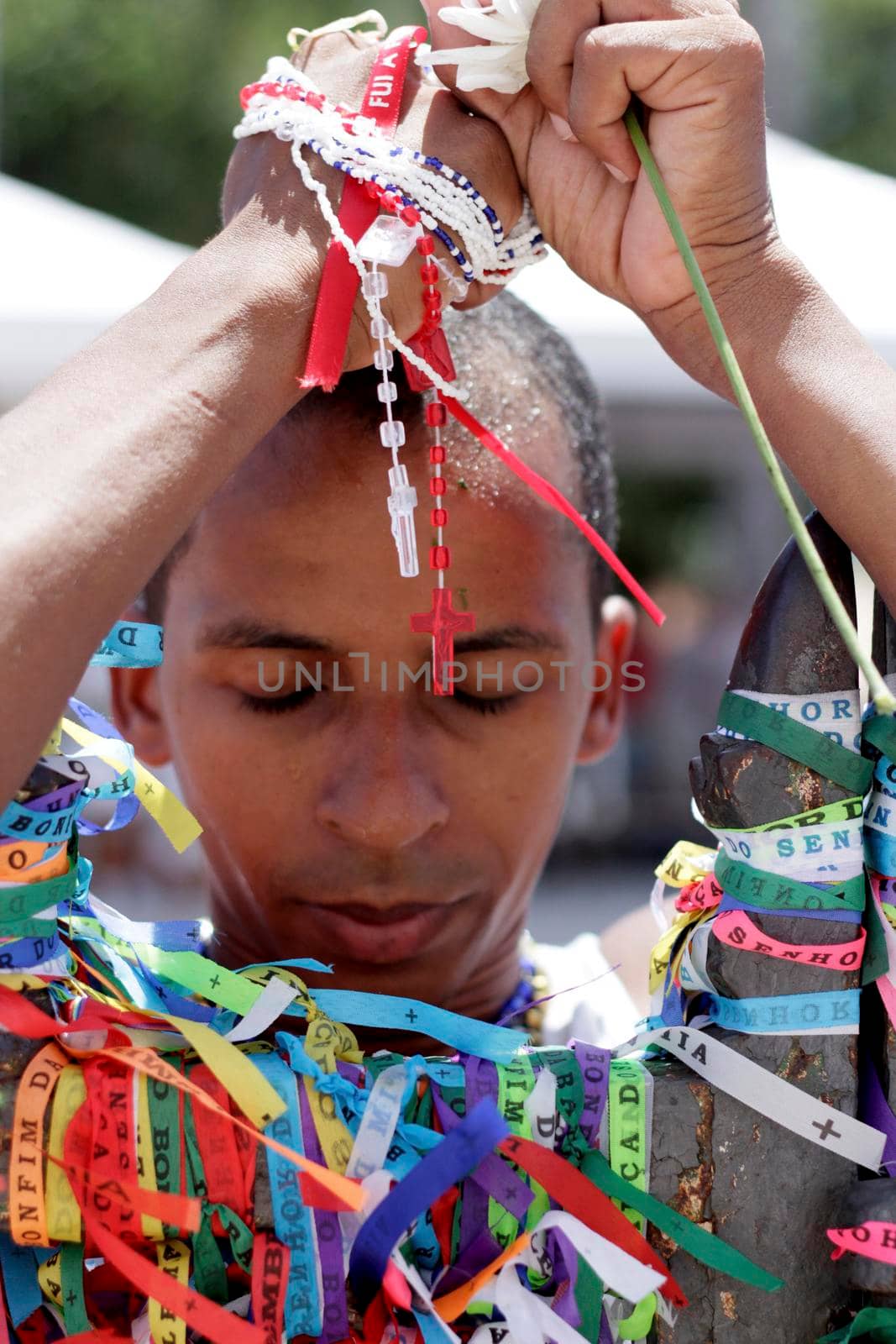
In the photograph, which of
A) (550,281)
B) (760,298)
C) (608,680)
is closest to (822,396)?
(760,298)

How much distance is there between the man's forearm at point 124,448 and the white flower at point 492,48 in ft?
0.68

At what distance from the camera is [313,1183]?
95cm

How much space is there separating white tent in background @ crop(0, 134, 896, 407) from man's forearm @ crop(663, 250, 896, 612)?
408 centimetres

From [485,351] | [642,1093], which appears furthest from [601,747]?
[642,1093]

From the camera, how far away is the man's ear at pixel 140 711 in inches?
69.4

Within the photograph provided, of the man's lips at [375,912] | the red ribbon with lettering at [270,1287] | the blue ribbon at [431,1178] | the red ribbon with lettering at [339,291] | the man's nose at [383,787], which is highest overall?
the red ribbon with lettering at [339,291]

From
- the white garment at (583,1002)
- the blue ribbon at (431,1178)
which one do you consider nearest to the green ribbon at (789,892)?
the blue ribbon at (431,1178)

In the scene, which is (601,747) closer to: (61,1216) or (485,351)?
(485,351)

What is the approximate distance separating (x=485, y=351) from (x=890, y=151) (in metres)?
14.1

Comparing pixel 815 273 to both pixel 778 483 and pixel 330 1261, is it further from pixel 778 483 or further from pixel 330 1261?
pixel 330 1261

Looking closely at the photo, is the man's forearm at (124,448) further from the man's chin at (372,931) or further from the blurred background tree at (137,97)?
the blurred background tree at (137,97)

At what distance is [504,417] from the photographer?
1.51 m

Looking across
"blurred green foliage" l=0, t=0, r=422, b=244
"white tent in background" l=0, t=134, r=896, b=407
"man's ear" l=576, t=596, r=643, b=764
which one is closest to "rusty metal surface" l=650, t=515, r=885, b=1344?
"man's ear" l=576, t=596, r=643, b=764

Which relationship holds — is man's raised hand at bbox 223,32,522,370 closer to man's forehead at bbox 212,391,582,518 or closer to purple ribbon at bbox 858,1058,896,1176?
man's forehead at bbox 212,391,582,518
